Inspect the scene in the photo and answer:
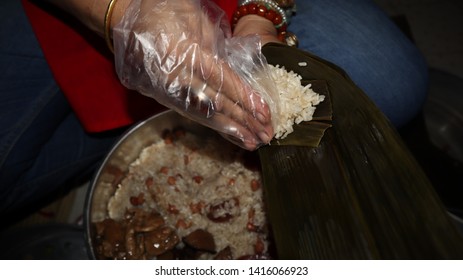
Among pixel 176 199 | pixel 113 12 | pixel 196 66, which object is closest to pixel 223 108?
pixel 196 66

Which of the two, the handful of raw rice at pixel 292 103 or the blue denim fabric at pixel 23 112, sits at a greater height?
the handful of raw rice at pixel 292 103

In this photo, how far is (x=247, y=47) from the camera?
3.37 feet

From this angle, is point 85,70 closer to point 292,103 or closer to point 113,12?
point 113,12

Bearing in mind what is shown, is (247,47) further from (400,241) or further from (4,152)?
(4,152)

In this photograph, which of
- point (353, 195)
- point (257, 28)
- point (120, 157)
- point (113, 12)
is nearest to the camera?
point (353, 195)

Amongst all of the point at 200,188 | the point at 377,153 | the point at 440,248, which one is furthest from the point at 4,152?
the point at 440,248

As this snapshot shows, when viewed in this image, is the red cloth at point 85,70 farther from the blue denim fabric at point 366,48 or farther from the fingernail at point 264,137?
the fingernail at point 264,137

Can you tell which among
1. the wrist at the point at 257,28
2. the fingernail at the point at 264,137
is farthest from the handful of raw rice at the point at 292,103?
the wrist at the point at 257,28

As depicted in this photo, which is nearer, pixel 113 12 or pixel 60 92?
pixel 113 12

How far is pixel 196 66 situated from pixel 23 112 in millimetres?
669

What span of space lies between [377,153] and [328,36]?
Answer: 58 centimetres

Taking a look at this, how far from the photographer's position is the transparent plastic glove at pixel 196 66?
0.90 meters

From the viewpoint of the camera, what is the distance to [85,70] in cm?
123

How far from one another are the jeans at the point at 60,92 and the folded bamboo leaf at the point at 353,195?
36 centimetres
